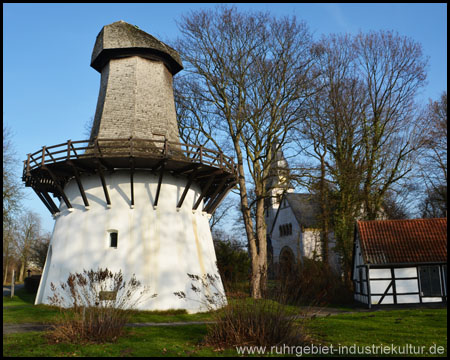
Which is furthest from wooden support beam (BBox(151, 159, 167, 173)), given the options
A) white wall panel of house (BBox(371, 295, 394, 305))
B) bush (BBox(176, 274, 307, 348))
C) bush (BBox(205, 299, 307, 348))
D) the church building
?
the church building

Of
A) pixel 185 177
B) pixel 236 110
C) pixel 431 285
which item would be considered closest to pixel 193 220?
pixel 185 177

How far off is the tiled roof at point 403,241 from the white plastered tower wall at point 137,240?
8.06 metres

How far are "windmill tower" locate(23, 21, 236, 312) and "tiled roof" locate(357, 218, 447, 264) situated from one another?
291 inches

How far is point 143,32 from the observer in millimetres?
17406

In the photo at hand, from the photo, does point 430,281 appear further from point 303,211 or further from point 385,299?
point 303,211

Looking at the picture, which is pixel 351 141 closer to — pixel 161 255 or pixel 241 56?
pixel 241 56

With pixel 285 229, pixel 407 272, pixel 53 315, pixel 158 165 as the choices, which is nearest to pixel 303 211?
pixel 285 229

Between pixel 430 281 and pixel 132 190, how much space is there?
1355cm

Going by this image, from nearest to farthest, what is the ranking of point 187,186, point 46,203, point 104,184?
point 104,184
point 187,186
point 46,203

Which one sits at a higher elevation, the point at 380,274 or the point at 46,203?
the point at 46,203

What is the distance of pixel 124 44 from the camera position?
1681 cm

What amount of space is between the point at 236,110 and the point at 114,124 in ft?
20.7

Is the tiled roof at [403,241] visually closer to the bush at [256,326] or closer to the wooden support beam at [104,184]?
the wooden support beam at [104,184]

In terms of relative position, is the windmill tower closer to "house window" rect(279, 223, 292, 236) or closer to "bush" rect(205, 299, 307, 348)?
"bush" rect(205, 299, 307, 348)
